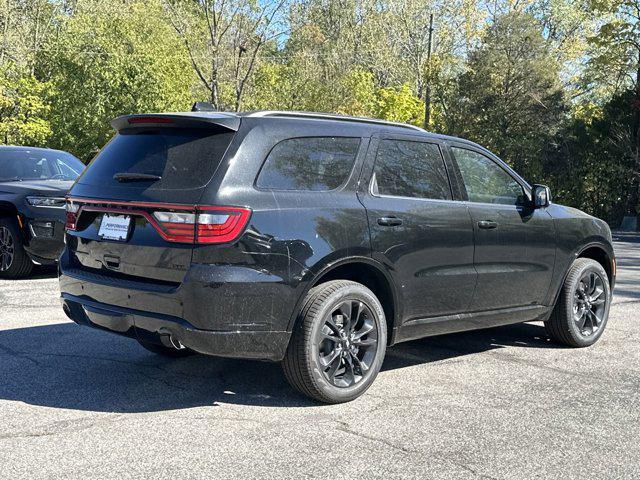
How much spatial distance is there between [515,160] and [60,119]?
2174cm

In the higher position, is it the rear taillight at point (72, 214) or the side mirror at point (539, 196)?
the side mirror at point (539, 196)

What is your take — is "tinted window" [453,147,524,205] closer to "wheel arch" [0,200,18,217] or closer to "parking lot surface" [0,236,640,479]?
"parking lot surface" [0,236,640,479]

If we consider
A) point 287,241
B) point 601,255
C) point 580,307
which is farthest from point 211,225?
point 601,255

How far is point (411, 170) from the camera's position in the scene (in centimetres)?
529

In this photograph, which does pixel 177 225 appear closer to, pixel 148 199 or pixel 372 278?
pixel 148 199

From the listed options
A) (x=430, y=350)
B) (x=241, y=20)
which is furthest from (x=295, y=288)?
(x=241, y=20)

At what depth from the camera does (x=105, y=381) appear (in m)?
5.07

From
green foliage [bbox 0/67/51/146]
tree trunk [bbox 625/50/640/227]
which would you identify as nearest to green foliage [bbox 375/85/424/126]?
tree trunk [bbox 625/50/640/227]

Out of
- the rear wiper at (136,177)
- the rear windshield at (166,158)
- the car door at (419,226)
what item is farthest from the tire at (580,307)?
the rear wiper at (136,177)

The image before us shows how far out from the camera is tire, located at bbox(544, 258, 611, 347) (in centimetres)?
636

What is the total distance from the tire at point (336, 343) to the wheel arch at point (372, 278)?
0.38ft

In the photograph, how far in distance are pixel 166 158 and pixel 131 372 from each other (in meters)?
1.66

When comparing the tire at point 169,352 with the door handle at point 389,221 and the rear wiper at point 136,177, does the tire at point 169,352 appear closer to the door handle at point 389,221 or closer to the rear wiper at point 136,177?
the rear wiper at point 136,177

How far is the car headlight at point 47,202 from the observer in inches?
371
